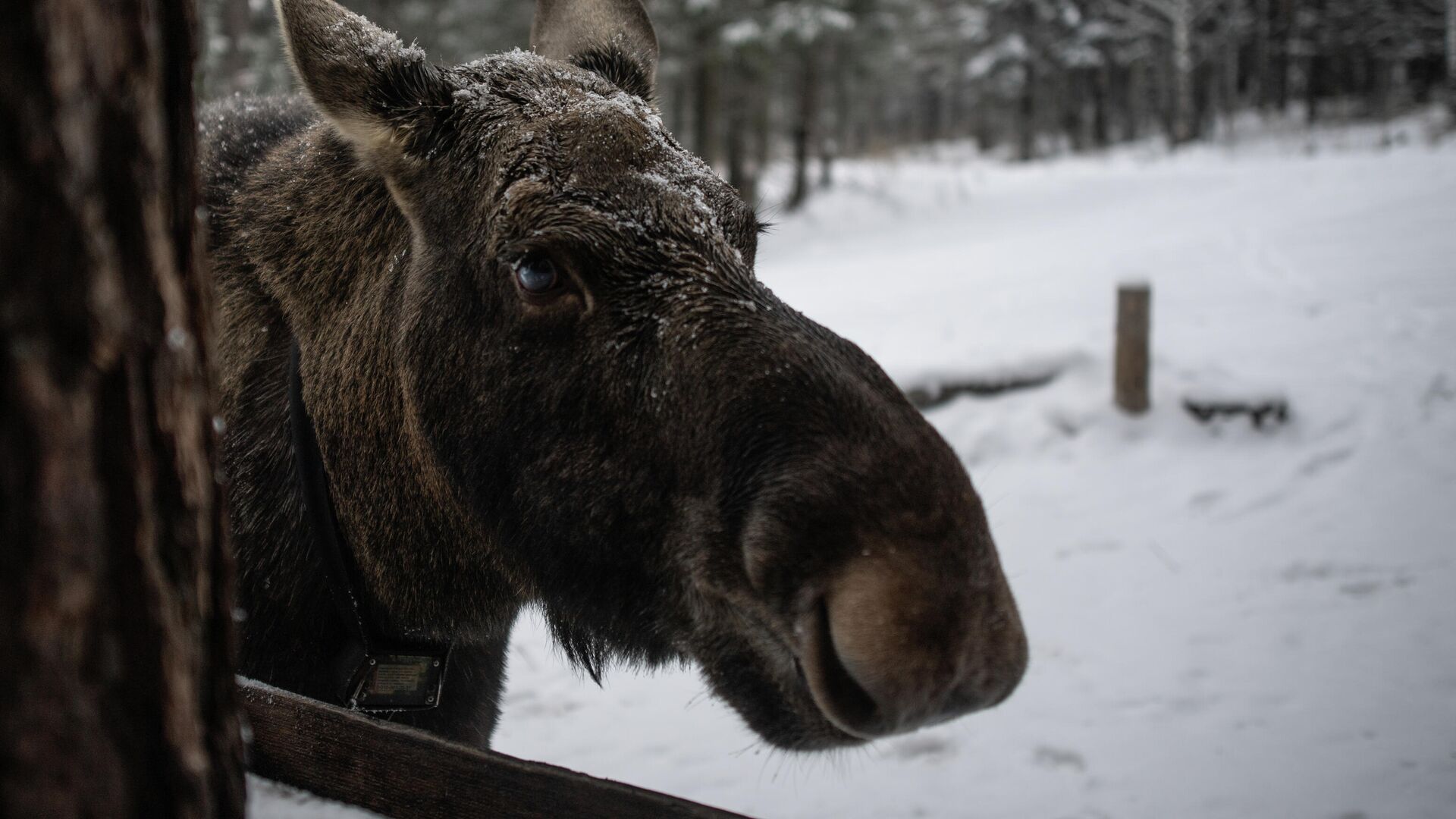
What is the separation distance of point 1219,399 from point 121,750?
24.4 feet

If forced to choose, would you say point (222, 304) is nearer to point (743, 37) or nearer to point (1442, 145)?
point (743, 37)

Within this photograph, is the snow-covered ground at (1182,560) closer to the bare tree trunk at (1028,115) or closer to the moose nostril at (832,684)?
the moose nostril at (832,684)

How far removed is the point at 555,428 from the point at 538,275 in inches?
13.4

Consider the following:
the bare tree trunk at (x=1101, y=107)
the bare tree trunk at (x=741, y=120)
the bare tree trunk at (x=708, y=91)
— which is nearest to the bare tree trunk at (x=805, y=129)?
the bare tree trunk at (x=741, y=120)

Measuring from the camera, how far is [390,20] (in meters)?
17.5

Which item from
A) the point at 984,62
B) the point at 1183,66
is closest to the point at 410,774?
the point at 1183,66

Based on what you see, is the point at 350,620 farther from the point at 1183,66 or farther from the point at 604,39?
the point at 1183,66

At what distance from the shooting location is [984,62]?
133 feet

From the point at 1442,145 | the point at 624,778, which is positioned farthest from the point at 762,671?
the point at 1442,145

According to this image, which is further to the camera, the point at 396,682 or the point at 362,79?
the point at 396,682

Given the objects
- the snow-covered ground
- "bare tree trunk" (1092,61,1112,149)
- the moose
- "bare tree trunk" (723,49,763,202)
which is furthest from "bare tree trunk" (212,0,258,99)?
"bare tree trunk" (1092,61,1112,149)

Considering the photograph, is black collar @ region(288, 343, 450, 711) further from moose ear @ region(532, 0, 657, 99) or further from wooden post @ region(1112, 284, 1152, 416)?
wooden post @ region(1112, 284, 1152, 416)

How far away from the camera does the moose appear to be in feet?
4.64

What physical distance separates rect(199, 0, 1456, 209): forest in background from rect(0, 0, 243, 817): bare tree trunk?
10637mm
